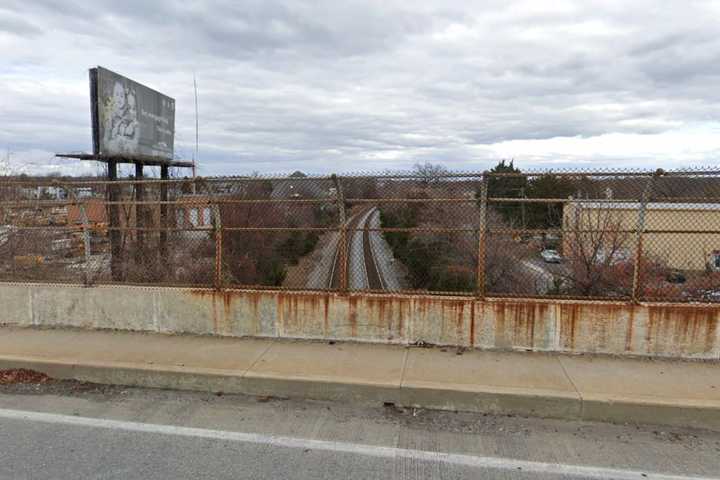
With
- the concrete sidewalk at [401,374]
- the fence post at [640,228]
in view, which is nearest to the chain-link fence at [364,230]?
the fence post at [640,228]

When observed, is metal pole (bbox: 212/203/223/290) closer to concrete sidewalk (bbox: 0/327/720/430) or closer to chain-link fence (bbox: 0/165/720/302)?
chain-link fence (bbox: 0/165/720/302)

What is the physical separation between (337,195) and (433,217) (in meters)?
4.00

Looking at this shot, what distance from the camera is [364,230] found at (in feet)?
20.3

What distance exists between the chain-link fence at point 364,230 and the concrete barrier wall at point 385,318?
0.30 metres

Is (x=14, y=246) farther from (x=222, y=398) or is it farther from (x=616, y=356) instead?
(x=616, y=356)

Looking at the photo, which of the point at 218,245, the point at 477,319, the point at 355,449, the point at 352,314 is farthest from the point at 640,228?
the point at 218,245

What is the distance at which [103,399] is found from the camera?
16.3 ft

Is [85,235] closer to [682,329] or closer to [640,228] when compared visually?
[640,228]

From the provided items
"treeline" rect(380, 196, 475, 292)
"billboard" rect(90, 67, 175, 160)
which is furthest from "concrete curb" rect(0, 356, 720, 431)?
"billboard" rect(90, 67, 175, 160)

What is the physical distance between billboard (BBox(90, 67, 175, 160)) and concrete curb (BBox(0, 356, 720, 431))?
1101 cm

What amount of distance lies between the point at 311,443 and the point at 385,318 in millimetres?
2340

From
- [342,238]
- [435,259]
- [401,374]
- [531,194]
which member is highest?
[531,194]

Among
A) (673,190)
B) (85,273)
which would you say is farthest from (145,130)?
(673,190)

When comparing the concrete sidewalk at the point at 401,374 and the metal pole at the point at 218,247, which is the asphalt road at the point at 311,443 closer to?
the concrete sidewalk at the point at 401,374
